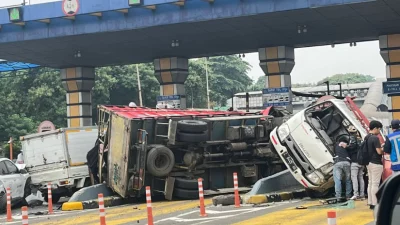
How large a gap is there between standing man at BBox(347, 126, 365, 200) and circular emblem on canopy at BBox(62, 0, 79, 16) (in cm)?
1438

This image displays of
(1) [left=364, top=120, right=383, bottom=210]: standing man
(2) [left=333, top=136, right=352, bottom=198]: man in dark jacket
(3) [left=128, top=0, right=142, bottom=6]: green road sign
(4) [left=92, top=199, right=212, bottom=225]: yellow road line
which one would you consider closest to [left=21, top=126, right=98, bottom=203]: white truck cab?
(4) [left=92, top=199, right=212, bottom=225]: yellow road line

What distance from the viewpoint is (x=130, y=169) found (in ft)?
55.7

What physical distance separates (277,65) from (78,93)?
11.4m

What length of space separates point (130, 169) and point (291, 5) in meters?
8.49

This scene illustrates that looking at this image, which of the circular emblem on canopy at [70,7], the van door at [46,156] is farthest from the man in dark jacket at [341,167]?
the circular emblem on canopy at [70,7]

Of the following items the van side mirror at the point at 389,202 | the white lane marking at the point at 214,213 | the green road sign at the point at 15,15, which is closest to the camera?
the van side mirror at the point at 389,202

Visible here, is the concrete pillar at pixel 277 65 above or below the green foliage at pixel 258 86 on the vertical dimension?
below

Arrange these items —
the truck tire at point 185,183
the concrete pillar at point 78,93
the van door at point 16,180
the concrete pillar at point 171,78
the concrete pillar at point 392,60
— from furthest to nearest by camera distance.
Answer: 1. the concrete pillar at point 78,93
2. the concrete pillar at point 171,78
3. the concrete pillar at point 392,60
4. the van door at point 16,180
5. the truck tire at point 185,183

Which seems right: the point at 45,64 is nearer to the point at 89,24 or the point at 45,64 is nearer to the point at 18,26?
the point at 18,26

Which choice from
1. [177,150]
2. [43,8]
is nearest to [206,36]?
[43,8]

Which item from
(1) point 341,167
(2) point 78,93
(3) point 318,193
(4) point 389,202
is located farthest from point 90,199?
(2) point 78,93

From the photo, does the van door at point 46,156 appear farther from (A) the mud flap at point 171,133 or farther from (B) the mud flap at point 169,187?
(A) the mud flap at point 171,133

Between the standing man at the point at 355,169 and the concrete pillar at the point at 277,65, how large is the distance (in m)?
14.7

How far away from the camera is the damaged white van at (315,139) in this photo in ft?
47.5
